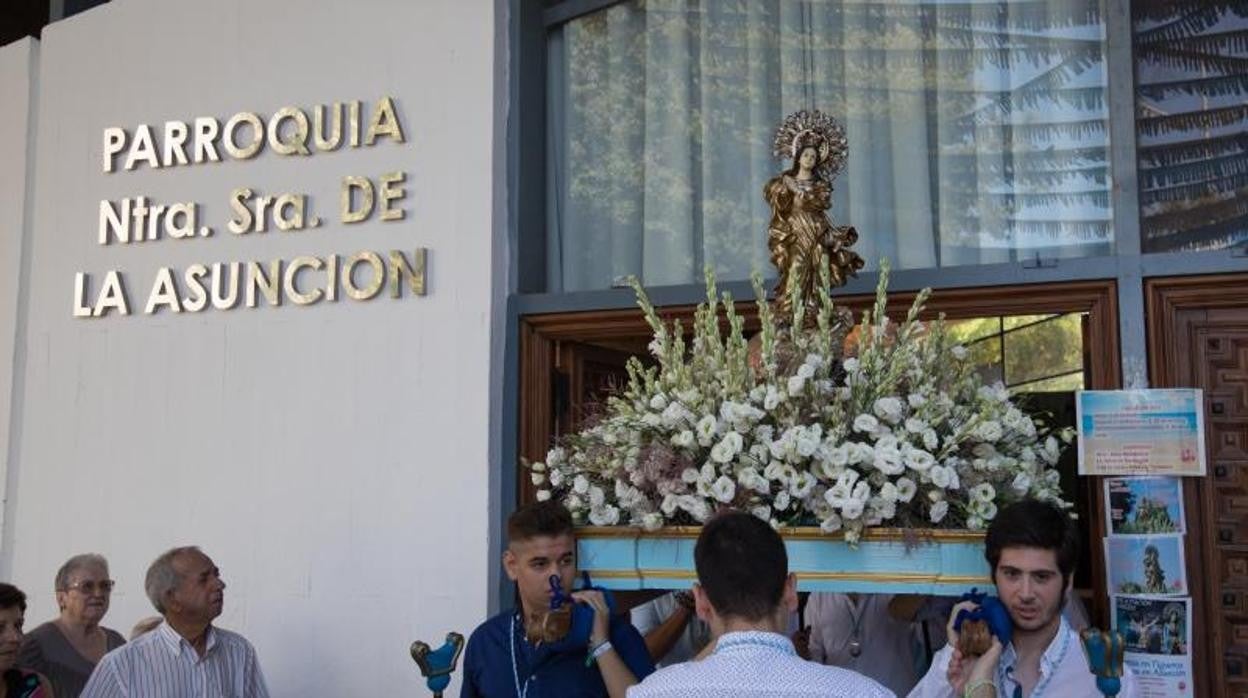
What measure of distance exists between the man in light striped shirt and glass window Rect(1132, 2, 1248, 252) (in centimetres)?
324

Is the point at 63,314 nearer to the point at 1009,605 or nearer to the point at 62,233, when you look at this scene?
the point at 62,233

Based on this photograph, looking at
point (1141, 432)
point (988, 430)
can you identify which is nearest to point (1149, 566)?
point (1141, 432)

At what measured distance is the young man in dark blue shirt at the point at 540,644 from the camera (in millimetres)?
3328

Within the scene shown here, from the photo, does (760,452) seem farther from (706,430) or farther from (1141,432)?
(1141,432)

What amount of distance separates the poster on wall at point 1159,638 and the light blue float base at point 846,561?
1.21 meters

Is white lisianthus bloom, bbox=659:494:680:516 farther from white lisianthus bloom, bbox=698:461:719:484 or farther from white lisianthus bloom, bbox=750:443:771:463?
white lisianthus bloom, bbox=750:443:771:463

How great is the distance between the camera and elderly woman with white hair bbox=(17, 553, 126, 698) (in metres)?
4.78

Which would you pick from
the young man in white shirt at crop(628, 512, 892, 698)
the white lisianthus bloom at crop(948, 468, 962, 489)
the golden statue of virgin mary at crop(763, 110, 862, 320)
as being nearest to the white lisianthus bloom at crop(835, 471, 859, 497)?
the white lisianthus bloom at crop(948, 468, 962, 489)

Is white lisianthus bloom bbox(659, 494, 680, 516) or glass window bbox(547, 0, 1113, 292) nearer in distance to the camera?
white lisianthus bloom bbox(659, 494, 680, 516)

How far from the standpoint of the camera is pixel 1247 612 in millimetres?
4414

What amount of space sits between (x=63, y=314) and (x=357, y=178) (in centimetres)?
162

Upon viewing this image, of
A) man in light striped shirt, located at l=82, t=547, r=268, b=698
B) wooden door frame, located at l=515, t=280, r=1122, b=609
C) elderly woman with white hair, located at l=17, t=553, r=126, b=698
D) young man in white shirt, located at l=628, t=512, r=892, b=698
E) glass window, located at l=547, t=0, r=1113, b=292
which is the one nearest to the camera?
young man in white shirt, located at l=628, t=512, r=892, b=698

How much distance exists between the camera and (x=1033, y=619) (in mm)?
2975

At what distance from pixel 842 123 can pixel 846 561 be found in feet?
7.96
